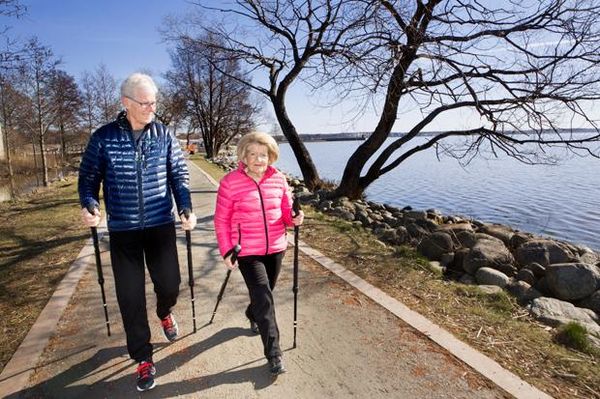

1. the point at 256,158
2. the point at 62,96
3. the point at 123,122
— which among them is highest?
the point at 62,96

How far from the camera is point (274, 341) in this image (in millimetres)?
3152

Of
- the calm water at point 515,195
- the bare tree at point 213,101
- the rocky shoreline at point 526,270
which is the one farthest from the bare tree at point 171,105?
the rocky shoreline at point 526,270

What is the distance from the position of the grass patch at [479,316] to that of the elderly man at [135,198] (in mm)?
2792

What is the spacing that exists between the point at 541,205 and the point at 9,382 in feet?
56.1

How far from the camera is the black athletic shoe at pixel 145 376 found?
9.95 feet

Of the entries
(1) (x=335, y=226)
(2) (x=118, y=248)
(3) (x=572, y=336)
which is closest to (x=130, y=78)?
(2) (x=118, y=248)

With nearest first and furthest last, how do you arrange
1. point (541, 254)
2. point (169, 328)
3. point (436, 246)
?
point (169, 328), point (541, 254), point (436, 246)

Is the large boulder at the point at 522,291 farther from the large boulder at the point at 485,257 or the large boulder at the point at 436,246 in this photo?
the large boulder at the point at 436,246

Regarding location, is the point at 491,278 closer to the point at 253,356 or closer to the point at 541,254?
the point at 541,254

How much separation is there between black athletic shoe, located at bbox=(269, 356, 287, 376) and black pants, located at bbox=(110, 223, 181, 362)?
3.09 ft

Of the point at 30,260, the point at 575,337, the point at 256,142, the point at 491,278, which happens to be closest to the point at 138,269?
the point at 256,142

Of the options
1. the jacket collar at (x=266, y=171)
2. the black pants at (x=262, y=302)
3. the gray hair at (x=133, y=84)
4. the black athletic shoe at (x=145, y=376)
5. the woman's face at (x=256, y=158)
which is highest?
the gray hair at (x=133, y=84)

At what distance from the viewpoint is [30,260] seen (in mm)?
6145

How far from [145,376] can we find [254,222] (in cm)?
141
